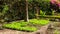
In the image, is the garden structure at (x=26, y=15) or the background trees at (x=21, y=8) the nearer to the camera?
the garden structure at (x=26, y=15)

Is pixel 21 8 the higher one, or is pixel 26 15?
pixel 21 8

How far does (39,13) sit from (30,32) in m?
10.6

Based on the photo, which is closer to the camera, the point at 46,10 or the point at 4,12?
the point at 4,12

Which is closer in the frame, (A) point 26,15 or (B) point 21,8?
(A) point 26,15

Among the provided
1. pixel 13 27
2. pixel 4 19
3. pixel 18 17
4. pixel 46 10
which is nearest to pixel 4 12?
pixel 4 19

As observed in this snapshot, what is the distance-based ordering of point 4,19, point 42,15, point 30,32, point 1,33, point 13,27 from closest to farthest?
point 1,33 < point 30,32 < point 13,27 < point 4,19 < point 42,15

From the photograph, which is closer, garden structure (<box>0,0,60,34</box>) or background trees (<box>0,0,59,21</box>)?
garden structure (<box>0,0,60,34</box>)

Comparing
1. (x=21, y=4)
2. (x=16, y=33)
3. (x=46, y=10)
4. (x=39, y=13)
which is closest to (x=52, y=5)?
(x=46, y=10)

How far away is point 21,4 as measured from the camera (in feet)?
56.7

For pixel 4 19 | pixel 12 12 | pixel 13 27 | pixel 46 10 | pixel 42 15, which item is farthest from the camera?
pixel 46 10

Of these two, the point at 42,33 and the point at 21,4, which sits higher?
the point at 21,4

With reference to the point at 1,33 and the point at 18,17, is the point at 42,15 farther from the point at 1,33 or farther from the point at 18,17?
the point at 1,33

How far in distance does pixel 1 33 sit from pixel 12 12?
6.80 metres

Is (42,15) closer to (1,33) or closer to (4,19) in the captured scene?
(4,19)
